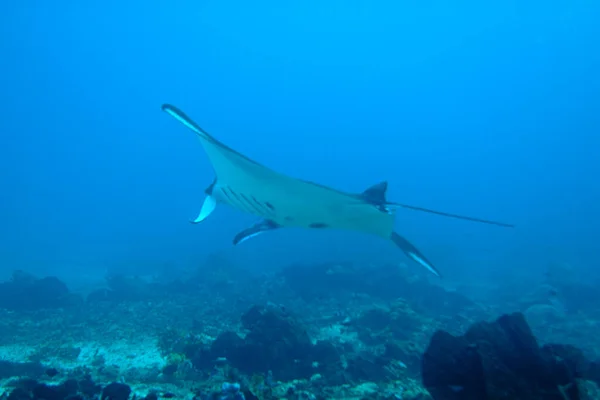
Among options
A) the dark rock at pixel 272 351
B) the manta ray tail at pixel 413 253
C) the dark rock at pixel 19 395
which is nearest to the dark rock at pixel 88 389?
the dark rock at pixel 19 395

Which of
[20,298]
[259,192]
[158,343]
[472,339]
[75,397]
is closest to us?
[75,397]

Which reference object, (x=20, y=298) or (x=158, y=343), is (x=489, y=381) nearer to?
(x=158, y=343)

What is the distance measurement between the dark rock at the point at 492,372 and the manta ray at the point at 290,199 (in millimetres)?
821

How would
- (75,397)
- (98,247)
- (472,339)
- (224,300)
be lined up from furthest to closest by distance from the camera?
1. (98,247)
2. (224,300)
3. (472,339)
4. (75,397)

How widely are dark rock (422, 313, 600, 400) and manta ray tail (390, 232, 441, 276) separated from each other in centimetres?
71

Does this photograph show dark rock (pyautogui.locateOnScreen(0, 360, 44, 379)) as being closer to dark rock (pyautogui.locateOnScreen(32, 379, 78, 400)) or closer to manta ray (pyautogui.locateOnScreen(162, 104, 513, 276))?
dark rock (pyautogui.locateOnScreen(32, 379, 78, 400))

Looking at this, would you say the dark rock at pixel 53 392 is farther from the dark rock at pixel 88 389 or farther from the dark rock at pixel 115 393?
the dark rock at pixel 115 393

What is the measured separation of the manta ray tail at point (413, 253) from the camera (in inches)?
158

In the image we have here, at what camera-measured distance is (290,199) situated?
12.7ft

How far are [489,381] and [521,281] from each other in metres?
22.3

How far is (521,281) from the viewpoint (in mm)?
→ 21797

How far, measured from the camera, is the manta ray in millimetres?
3494

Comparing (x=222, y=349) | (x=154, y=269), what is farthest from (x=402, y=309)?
(x=154, y=269)

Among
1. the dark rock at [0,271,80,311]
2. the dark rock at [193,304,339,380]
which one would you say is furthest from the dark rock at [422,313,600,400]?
the dark rock at [0,271,80,311]
